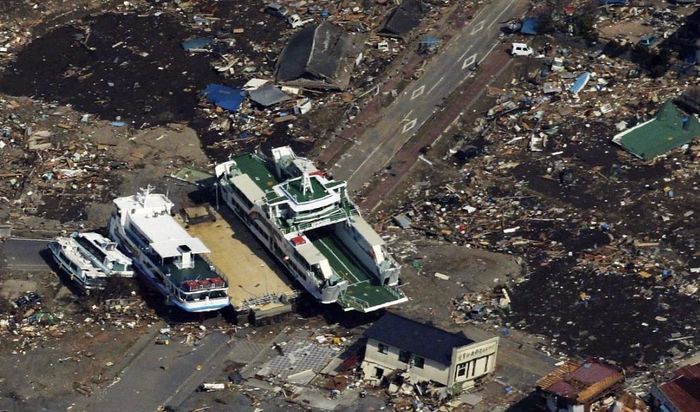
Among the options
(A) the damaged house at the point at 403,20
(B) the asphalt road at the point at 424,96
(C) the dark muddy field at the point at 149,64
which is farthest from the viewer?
(A) the damaged house at the point at 403,20

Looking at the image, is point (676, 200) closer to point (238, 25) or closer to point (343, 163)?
point (343, 163)

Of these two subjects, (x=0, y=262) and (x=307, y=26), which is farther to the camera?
(x=307, y=26)

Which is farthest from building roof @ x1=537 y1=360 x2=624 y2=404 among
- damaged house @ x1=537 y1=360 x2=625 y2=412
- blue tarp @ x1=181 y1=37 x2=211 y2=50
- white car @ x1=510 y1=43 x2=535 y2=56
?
blue tarp @ x1=181 y1=37 x2=211 y2=50

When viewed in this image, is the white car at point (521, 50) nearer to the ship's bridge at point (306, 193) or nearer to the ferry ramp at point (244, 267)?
the ship's bridge at point (306, 193)

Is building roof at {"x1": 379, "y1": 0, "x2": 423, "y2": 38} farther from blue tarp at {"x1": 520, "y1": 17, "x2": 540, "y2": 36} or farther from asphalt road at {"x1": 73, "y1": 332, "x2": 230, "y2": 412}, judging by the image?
asphalt road at {"x1": 73, "y1": 332, "x2": 230, "y2": 412}

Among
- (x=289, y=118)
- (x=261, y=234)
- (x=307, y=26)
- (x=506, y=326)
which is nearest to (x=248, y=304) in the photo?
(x=261, y=234)

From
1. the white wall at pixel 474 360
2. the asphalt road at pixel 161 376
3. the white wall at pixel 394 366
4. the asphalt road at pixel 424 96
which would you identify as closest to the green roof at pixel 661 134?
the asphalt road at pixel 424 96
